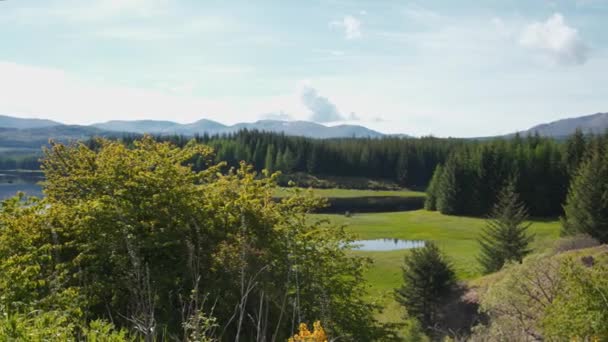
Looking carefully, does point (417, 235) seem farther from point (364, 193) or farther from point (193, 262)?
point (193, 262)

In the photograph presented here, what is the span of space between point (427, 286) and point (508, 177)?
73497 mm

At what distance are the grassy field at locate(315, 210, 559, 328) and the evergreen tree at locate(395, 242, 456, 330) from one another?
176 cm

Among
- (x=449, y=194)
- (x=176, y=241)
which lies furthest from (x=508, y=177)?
(x=176, y=241)

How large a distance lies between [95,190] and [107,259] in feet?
8.75

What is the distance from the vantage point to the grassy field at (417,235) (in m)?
44.1

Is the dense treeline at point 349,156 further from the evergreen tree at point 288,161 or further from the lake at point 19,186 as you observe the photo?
the lake at point 19,186

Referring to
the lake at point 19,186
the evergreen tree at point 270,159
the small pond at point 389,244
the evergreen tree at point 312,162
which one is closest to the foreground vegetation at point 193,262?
the small pond at point 389,244

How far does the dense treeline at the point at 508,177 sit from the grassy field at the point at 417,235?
658cm

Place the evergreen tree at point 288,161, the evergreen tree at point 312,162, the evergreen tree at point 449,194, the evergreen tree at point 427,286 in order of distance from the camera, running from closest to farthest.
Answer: the evergreen tree at point 427,286 < the evergreen tree at point 449,194 < the evergreen tree at point 288,161 < the evergreen tree at point 312,162

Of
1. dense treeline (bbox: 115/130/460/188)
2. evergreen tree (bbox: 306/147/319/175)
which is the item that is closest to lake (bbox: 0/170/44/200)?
dense treeline (bbox: 115/130/460/188)

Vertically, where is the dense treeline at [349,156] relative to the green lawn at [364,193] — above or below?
above

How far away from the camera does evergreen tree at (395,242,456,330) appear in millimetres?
32344

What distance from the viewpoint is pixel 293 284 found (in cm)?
1600

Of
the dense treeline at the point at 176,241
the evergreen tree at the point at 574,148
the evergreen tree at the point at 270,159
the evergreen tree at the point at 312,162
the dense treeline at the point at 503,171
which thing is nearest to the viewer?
the dense treeline at the point at 176,241
